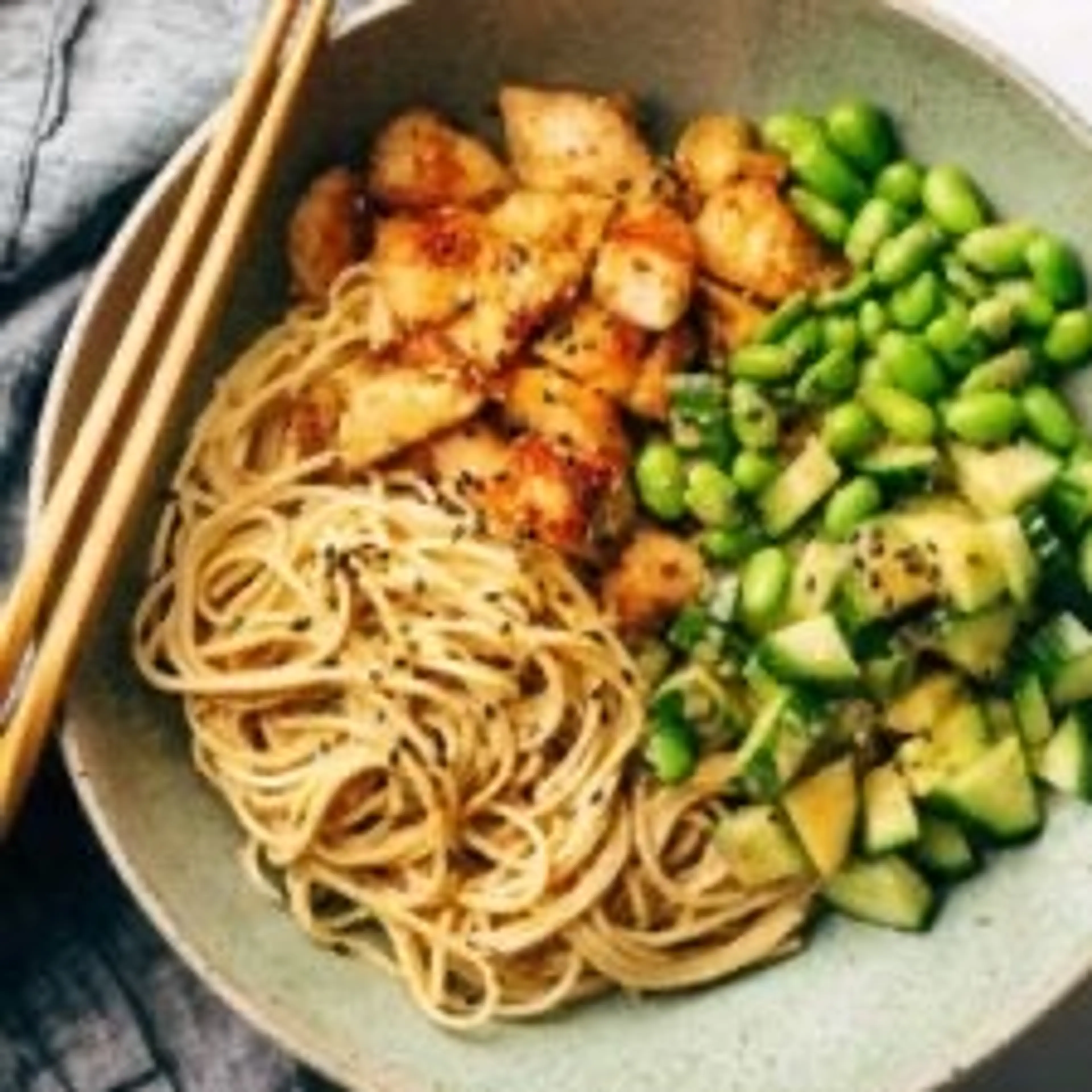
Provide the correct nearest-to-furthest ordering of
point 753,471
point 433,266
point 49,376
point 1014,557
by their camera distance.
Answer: point 1014,557 → point 753,471 → point 433,266 → point 49,376

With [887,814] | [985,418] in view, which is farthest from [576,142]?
[887,814]

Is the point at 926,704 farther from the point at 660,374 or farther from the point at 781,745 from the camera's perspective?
the point at 660,374

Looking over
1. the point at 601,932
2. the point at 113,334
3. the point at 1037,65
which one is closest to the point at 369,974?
the point at 601,932

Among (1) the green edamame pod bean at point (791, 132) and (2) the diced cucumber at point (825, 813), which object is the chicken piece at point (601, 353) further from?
(2) the diced cucumber at point (825, 813)

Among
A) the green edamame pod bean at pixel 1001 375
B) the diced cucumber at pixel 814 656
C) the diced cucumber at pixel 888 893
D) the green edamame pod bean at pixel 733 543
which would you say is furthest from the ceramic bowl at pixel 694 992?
the green edamame pod bean at pixel 733 543

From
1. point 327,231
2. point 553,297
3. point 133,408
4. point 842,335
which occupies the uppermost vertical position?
point 842,335

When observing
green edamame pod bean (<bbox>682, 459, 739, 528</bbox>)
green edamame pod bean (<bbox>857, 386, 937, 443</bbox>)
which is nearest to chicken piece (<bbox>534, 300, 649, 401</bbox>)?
green edamame pod bean (<bbox>682, 459, 739, 528</bbox>)

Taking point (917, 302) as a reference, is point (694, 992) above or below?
below

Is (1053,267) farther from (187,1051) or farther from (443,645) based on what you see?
(187,1051)
